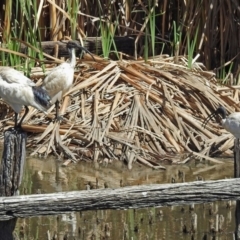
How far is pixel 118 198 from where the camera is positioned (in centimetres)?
528

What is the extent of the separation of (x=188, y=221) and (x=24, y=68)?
3.91 meters

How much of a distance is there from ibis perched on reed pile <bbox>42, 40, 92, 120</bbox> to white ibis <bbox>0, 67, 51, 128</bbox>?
1.26m

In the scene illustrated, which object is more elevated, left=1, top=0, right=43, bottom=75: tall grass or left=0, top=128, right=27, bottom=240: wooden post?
left=1, top=0, right=43, bottom=75: tall grass

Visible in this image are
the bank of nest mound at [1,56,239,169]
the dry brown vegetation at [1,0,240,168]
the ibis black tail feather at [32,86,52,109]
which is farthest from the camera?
the dry brown vegetation at [1,0,240,168]

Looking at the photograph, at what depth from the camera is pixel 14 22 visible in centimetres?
1134

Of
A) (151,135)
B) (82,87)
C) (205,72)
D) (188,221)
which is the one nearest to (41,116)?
(82,87)

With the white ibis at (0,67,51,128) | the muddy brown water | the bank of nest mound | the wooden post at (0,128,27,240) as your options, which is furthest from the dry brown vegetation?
the wooden post at (0,128,27,240)

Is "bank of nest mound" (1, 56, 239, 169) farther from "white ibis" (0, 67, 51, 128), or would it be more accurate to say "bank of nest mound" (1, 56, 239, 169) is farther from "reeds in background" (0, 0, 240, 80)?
"white ibis" (0, 67, 51, 128)

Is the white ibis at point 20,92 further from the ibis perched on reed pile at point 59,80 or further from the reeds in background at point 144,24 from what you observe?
the reeds in background at point 144,24

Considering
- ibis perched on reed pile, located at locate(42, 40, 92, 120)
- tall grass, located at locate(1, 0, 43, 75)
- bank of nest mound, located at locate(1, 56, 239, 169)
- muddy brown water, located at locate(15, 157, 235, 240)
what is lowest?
muddy brown water, located at locate(15, 157, 235, 240)

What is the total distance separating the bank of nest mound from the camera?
9883 mm

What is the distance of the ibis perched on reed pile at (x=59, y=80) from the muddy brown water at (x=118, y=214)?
2.67 ft

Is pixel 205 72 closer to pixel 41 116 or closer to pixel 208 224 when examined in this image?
pixel 41 116

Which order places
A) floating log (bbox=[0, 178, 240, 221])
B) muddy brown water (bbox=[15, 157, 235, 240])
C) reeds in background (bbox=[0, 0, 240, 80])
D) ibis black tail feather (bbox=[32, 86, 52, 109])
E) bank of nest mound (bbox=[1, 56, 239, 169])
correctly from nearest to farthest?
floating log (bbox=[0, 178, 240, 221]), muddy brown water (bbox=[15, 157, 235, 240]), ibis black tail feather (bbox=[32, 86, 52, 109]), bank of nest mound (bbox=[1, 56, 239, 169]), reeds in background (bbox=[0, 0, 240, 80])
